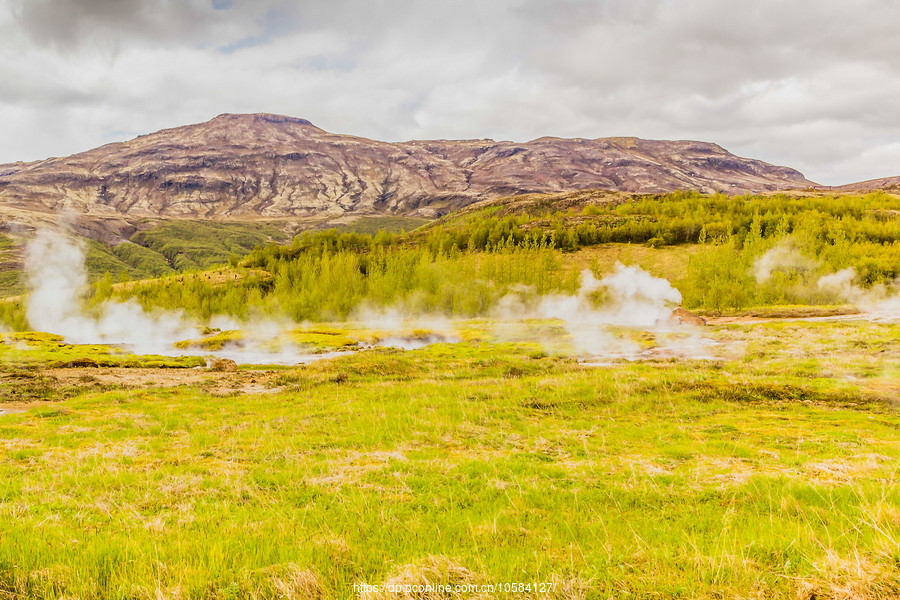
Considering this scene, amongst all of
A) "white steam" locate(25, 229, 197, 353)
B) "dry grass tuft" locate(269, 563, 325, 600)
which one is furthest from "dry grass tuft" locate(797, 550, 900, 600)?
"white steam" locate(25, 229, 197, 353)

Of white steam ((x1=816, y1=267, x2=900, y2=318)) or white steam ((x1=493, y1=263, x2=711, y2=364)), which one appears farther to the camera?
white steam ((x1=816, y1=267, x2=900, y2=318))

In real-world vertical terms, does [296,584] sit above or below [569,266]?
below

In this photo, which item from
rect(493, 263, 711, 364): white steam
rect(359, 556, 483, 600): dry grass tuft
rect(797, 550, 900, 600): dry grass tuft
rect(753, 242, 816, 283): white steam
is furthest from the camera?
rect(753, 242, 816, 283): white steam

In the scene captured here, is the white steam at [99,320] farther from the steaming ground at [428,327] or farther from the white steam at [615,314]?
the white steam at [615,314]

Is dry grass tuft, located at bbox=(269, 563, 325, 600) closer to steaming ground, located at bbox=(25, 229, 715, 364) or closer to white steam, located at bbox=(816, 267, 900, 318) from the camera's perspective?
steaming ground, located at bbox=(25, 229, 715, 364)

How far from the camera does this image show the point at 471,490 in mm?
10688

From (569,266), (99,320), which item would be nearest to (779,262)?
(569,266)

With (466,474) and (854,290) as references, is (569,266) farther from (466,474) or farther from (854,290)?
(466,474)

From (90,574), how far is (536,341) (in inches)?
2077

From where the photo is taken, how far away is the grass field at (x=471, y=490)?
5816mm

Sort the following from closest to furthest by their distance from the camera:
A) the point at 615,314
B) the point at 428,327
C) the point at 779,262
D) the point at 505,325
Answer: the point at 505,325
the point at 428,327
the point at 615,314
the point at 779,262

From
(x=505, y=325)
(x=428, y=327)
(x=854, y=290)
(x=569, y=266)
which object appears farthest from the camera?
(x=569, y=266)

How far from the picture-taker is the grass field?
19.1 feet

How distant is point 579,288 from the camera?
10219 cm
